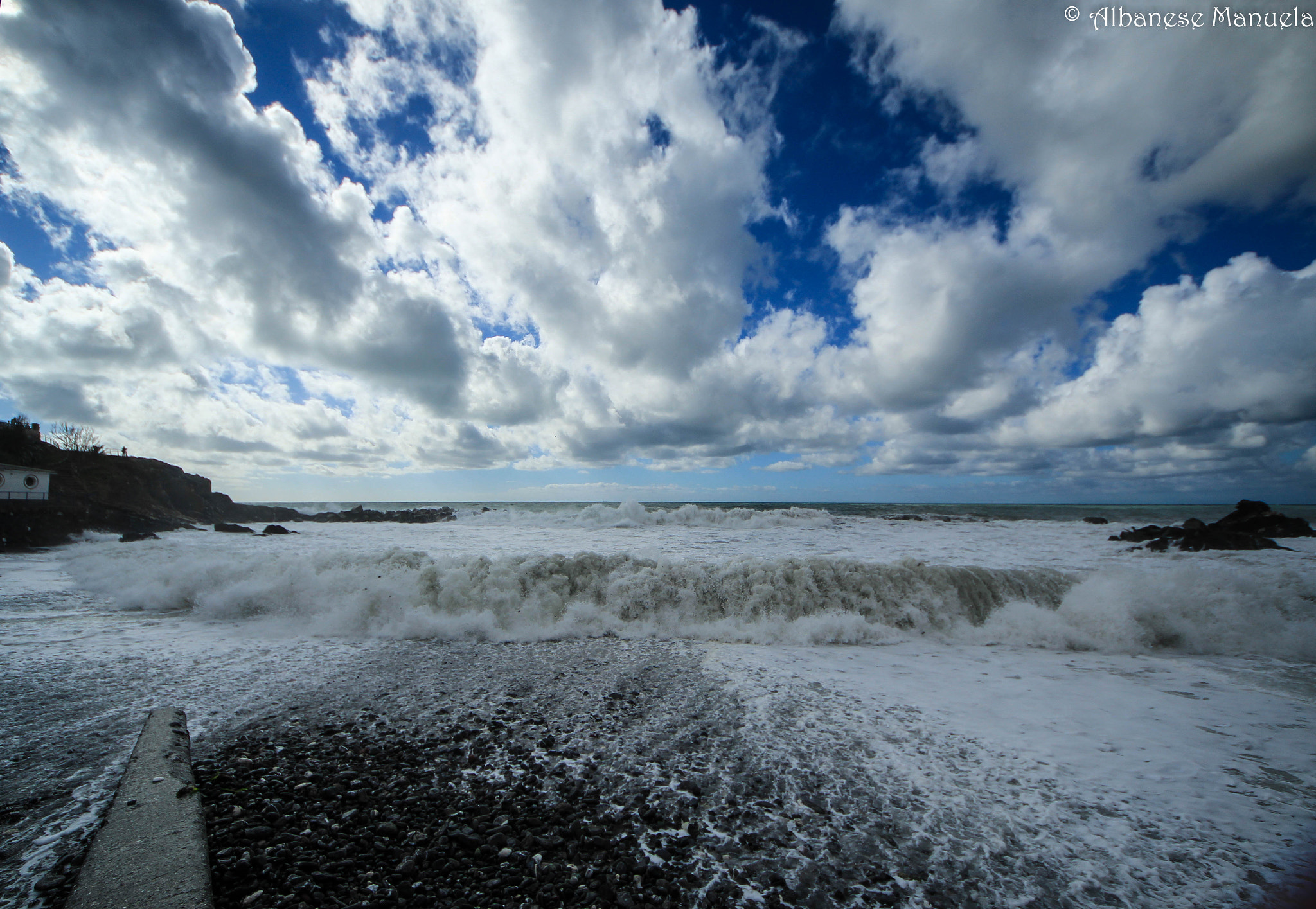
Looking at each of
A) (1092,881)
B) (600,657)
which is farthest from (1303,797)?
(600,657)

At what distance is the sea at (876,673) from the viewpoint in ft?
8.27

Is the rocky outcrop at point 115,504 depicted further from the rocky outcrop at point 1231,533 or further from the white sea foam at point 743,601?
the rocky outcrop at point 1231,533

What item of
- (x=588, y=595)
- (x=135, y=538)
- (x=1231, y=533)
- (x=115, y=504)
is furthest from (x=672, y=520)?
(x=115, y=504)

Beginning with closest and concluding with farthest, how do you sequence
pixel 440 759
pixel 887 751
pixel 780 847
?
pixel 780 847 < pixel 440 759 < pixel 887 751

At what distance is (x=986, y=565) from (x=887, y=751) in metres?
9.10

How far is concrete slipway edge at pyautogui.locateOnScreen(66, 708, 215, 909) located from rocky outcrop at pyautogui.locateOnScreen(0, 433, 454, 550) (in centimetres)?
2236

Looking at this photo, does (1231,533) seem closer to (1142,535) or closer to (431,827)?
(1142,535)

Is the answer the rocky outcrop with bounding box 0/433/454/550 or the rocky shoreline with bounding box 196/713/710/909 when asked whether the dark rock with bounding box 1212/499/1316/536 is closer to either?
the rocky shoreline with bounding box 196/713/710/909

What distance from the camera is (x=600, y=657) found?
5668 millimetres

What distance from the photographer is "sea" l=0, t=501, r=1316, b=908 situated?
8.27 ft

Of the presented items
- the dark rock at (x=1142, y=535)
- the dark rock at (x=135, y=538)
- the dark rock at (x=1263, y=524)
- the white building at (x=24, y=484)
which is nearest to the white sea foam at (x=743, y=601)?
the dark rock at (x=1142, y=535)

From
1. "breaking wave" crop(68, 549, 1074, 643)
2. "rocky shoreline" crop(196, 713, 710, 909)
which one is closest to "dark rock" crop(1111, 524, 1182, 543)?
"breaking wave" crop(68, 549, 1074, 643)

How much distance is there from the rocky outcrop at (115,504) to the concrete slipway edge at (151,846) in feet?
73.4

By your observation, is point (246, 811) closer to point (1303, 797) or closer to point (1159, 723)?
point (1303, 797)
